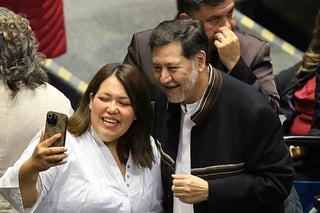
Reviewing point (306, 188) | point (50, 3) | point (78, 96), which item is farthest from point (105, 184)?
point (78, 96)

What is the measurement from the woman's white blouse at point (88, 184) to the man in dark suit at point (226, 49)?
0.52 metres

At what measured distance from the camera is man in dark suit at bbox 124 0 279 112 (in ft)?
11.6

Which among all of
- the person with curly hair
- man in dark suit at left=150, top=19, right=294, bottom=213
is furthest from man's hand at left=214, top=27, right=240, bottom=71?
the person with curly hair

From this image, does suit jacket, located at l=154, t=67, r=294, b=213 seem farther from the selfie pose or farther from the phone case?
the phone case

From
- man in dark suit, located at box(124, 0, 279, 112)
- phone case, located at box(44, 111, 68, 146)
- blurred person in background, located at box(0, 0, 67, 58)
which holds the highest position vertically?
phone case, located at box(44, 111, 68, 146)

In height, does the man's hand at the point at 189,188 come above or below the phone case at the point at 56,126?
below

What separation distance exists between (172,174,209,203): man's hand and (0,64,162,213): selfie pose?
0.24 metres

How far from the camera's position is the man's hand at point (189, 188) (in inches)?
120

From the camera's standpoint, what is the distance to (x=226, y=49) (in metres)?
3.52

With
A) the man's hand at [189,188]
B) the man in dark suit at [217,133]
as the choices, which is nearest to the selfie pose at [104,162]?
the man in dark suit at [217,133]

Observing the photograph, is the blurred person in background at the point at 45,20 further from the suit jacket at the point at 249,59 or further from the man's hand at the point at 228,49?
the man's hand at the point at 228,49

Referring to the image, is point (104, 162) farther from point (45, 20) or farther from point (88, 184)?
point (45, 20)

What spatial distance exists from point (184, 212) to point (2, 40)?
3.25 feet

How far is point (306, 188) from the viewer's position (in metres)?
4.07
